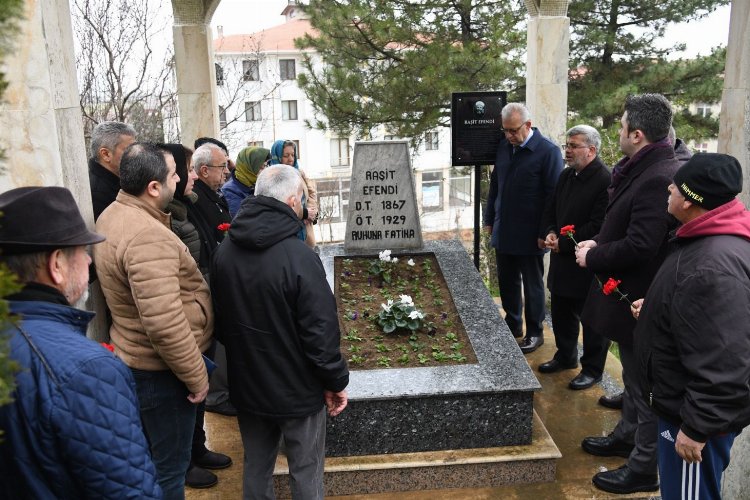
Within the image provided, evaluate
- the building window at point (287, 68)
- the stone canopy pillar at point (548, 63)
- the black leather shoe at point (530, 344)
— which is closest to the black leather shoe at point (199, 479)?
the black leather shoe at point (530, 344)

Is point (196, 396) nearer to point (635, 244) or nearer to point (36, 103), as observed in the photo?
point (36, 103)

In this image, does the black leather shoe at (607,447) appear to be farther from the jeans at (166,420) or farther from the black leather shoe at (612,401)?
the jeans at (166,420)

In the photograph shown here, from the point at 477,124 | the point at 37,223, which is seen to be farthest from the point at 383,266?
the point at 37,223

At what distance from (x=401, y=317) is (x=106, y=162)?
2.21m

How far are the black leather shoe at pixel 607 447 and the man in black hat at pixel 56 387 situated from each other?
122 inches

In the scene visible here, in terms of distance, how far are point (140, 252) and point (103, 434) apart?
3.72 feet

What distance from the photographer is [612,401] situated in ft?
15.0

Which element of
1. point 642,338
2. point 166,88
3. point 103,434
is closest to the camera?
point 103,434

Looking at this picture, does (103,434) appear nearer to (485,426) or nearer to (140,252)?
(140,252)

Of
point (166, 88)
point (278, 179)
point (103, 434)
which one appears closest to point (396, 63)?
point (166, 88)

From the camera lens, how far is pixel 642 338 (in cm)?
274

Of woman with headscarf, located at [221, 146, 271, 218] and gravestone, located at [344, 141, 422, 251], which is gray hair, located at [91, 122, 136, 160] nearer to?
woman with headscarf, located at [221, 146, 271, 218]

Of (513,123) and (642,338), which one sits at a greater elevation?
(513,123)

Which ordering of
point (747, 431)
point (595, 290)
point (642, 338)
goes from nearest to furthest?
point (642, 338) → point (747, 431) → point (595, 290)
